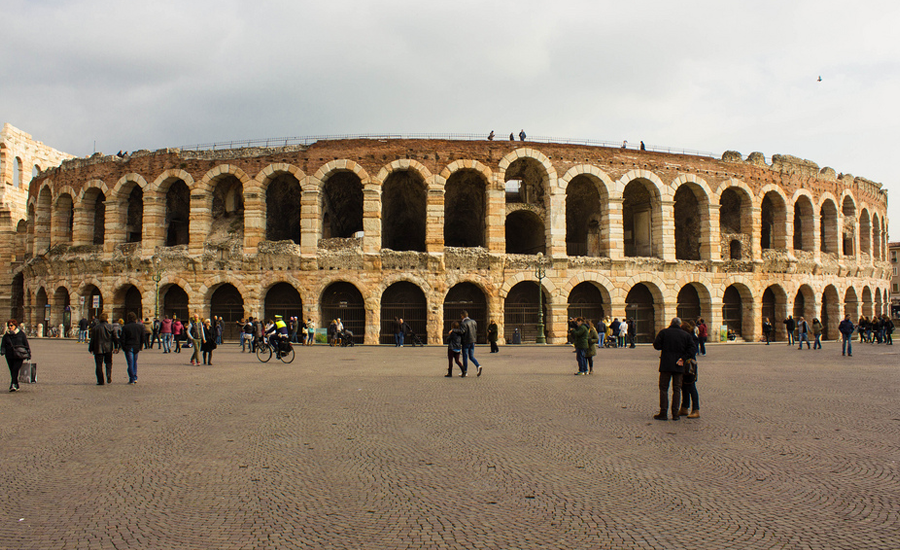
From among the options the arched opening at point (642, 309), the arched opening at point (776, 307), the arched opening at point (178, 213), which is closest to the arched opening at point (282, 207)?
the arched opening at point (178, 213)

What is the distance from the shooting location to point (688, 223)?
29859 mm

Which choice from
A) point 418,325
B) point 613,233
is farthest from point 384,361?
point 613,233

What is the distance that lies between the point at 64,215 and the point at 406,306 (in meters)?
21.0

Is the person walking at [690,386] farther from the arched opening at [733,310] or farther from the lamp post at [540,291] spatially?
the arched opening at [733,310]

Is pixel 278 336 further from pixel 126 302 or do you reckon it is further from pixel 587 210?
pixel 587 210

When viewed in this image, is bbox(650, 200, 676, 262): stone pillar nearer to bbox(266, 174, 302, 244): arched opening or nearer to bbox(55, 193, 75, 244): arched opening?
bbox(266, 174, 302, 244): arched opening

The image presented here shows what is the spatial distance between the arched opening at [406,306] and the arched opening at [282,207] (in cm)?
626

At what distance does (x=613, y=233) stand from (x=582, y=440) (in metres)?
21.8

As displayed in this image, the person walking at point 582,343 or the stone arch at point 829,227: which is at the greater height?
the stone arch at point 829,227

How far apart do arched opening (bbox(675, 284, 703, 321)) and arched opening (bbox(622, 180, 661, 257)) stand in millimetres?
2814

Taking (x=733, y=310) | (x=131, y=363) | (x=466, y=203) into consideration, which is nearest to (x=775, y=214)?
(x=733, y=310)

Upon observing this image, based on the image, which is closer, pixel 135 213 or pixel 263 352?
pixel 263 352

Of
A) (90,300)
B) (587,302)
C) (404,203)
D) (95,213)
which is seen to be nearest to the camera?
(587,302)

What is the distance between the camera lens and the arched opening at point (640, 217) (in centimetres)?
2770
